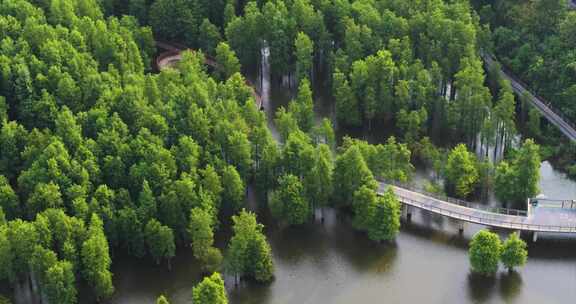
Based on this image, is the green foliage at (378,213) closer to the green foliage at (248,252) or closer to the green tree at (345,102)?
the green foliage at (248,252)

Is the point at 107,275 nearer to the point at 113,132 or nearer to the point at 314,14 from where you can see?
the point at 113,132

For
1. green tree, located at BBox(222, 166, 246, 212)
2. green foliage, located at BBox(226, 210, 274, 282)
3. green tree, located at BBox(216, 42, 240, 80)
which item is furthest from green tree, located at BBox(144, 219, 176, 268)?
green tree, located at BBox(216, 42, 240, 80)

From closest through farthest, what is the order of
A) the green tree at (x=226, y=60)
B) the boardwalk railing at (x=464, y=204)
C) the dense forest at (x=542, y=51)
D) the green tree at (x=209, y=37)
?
the boardwalk railing at (x=464, y=204)
the dense forest at (x=542, y=51)
the green tree at (x=226, y=60)
the green tree at (x=209, y=37)

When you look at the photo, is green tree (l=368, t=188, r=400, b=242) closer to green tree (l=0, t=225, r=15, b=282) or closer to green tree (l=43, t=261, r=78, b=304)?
green tree (l=43, t=261, r=78, b=304)

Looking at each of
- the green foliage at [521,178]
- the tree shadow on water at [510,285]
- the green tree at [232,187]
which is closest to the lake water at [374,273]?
the tree shadow on water at [510,285]

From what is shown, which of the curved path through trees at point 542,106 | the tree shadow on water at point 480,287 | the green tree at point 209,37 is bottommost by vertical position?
the tree shadow on water at point 480,287
